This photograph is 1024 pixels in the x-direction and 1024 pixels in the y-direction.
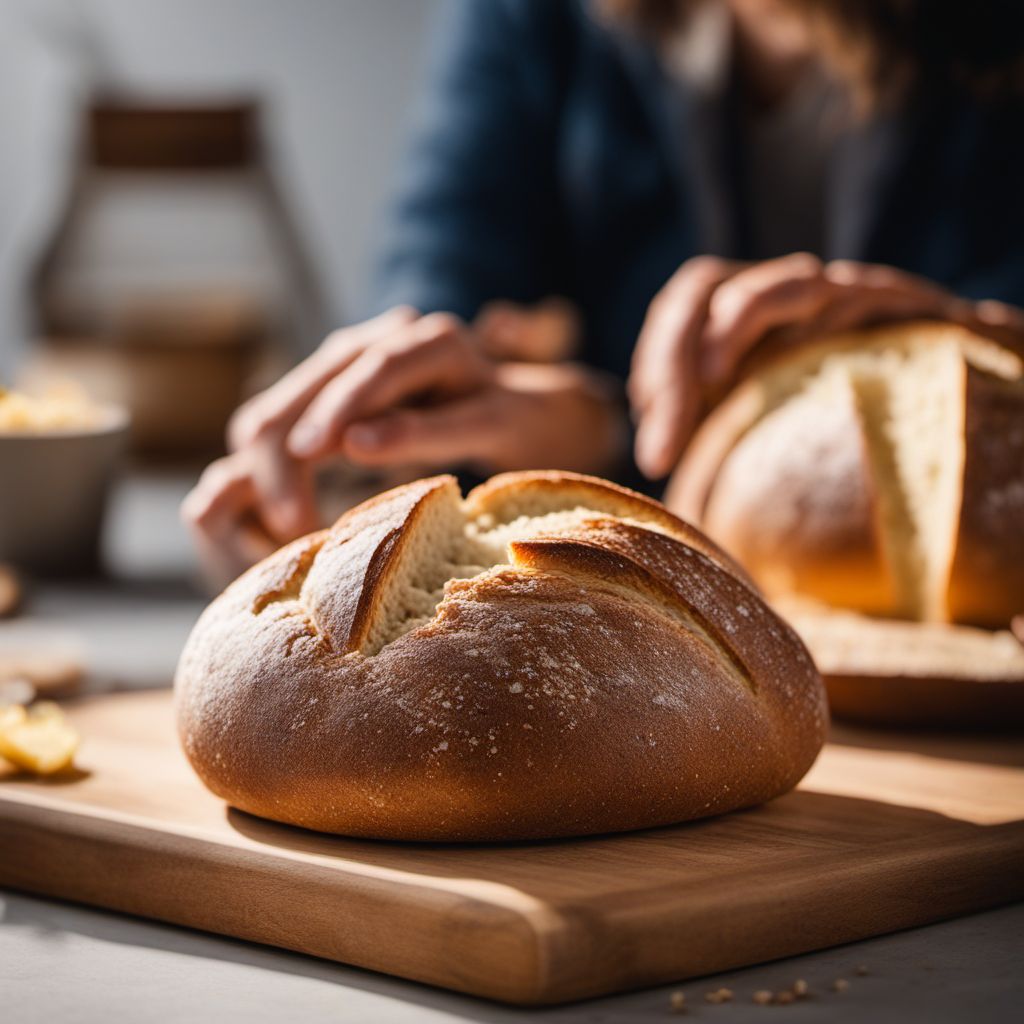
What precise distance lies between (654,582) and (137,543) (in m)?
1.52

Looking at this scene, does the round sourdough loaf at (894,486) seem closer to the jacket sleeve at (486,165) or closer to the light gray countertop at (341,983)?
the light gray countertop at (341,983)

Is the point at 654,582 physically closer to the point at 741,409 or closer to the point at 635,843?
the point at 635,843

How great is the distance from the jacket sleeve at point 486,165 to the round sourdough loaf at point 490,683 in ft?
4.41

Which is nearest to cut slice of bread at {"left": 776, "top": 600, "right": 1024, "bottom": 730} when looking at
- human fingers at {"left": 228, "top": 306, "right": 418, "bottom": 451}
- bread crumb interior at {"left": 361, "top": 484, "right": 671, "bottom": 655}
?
bread crumb interior at {"left": 361, "top": 484, "right": 671, "bottom": 655}

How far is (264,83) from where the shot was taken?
453 cm

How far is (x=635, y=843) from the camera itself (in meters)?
0.89

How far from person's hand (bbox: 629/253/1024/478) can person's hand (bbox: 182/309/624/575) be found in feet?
0.59

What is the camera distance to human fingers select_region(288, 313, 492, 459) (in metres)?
1.37

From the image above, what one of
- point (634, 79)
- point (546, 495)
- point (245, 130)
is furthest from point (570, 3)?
point (546, 495)

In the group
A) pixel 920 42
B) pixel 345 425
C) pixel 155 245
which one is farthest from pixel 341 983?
pixel 155 245

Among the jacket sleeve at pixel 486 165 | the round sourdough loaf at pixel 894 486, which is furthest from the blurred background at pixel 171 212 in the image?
the round sourdough loaf at pixel 894 486

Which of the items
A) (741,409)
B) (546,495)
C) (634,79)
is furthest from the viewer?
(634,79)

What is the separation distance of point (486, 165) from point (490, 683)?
1.66 m

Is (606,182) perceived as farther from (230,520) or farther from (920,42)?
(230,520)
